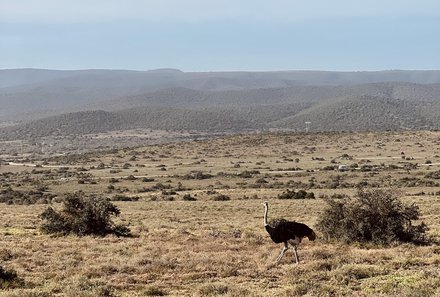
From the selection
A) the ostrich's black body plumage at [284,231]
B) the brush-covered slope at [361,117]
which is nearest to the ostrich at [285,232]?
the ostrich's black body plumage at [284,231]

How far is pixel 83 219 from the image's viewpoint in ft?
74.1

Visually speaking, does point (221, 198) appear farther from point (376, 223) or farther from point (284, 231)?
point (284, 231)

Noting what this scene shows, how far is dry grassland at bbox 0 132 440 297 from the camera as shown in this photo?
499 inches

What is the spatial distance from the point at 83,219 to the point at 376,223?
10.1 meters

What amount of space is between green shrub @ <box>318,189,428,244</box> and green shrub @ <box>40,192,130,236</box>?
785 centimetres

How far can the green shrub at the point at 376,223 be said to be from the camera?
18719 mm

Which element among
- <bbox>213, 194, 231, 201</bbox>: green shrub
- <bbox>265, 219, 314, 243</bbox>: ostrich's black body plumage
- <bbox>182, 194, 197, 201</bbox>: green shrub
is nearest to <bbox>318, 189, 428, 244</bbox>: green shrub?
<bbox>265, 219, 314, 243</bbox>: ostrich's black body plumage

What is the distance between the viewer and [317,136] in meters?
110

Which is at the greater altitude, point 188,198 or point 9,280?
point 9,280

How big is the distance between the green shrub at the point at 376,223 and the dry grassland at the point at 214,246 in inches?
26.5

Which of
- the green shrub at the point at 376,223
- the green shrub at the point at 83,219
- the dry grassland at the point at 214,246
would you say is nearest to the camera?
the dry grassland at the point at 214,246

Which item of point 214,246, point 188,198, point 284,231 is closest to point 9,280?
point 284,231

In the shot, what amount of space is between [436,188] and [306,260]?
1388 inches

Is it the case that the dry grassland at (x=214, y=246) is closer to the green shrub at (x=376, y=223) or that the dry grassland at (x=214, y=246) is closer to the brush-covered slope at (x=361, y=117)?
the green shrub at (x=376, y=223)
